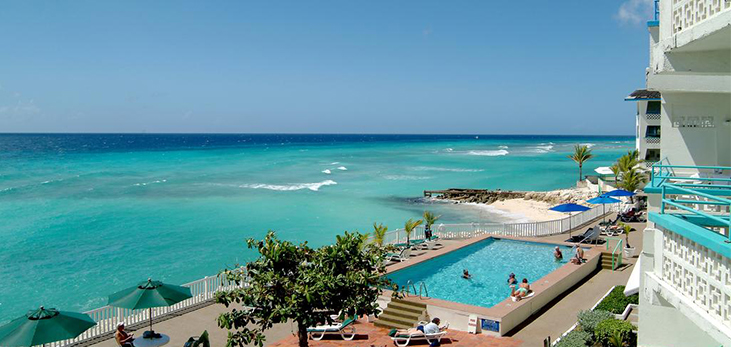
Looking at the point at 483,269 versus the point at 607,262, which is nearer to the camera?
the point at 607,262

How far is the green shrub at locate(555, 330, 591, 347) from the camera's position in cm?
1208

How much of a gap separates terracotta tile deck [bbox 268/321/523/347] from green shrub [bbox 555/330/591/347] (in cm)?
144

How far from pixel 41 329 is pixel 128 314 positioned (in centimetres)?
600

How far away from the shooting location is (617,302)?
1528 centimetres

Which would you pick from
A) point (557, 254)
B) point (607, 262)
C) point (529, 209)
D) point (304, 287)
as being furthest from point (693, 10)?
point (529, 209)

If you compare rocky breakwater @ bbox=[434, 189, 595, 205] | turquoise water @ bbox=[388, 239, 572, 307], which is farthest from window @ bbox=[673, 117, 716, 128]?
rocky breakwater @ bbox=[434, 189, 595, 205]

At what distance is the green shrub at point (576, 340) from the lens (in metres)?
12.1

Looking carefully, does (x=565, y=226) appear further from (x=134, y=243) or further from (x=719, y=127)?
(x=134, y=243)

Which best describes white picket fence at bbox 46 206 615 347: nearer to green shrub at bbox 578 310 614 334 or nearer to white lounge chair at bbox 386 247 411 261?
white lounge chair at bbox 386 247 411 261

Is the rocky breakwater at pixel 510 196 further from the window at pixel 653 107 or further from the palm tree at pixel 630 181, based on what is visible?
the window at pixel 653 107

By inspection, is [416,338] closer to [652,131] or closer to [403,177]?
[652,131]

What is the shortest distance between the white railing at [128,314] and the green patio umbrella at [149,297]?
1151 millimetres

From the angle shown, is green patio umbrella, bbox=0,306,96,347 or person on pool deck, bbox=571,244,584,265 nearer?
green patio umbrella, bbox=0,306,96,347

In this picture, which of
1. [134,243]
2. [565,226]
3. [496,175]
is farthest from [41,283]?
[496,175]
